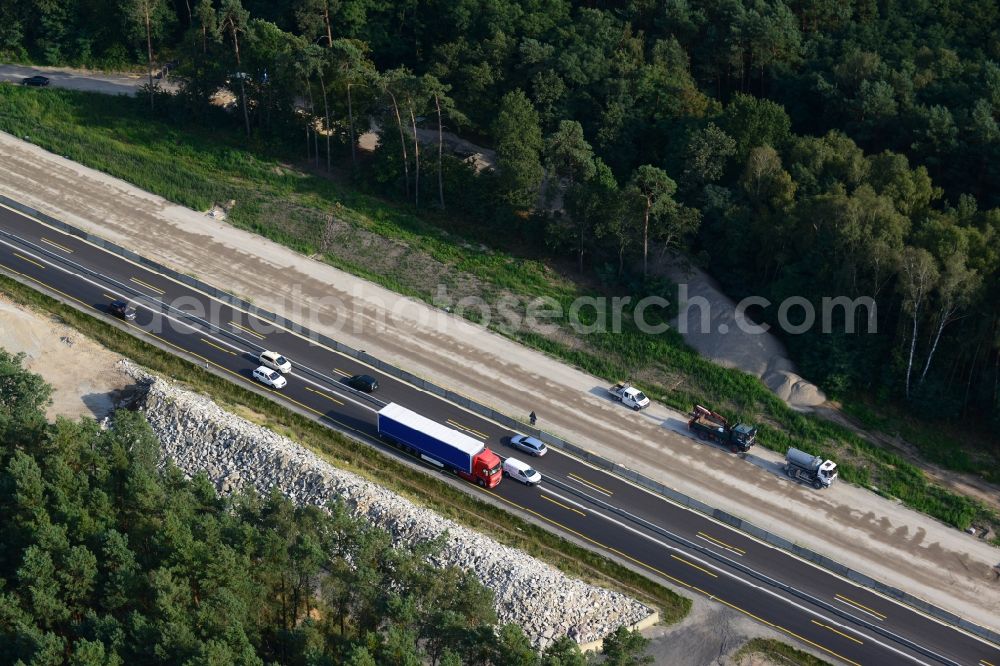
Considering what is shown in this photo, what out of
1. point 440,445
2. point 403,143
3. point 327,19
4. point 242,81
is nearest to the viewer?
point 440,445

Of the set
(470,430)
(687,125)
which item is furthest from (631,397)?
(687,125)

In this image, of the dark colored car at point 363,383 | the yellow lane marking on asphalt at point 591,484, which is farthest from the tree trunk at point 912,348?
the dark colored car at point 363,383

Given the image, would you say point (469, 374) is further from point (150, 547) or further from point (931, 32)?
point (931, 32)

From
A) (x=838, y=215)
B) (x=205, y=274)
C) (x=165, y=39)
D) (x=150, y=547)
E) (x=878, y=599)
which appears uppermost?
(x=165, y=39)

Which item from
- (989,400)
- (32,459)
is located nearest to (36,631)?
(32,459)

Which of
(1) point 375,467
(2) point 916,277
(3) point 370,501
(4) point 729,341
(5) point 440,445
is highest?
(2) point 916,277

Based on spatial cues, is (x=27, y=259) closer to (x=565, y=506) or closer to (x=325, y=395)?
(x=325, y=395)
